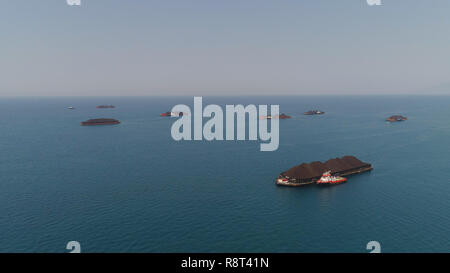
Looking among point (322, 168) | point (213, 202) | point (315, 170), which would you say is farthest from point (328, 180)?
point (213, 202)

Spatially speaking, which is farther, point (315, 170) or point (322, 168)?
point (322, 168)

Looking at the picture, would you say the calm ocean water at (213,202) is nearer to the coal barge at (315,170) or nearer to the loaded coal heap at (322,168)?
the coal barge at (315,170)

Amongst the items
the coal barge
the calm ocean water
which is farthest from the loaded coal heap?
the calm ocean water

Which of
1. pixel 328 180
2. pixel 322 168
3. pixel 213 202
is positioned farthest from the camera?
pixel 322 168

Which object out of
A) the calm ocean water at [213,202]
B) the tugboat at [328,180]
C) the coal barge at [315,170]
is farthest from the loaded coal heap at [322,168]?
the calm ocean water at [213,202]

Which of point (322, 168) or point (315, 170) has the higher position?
point (322, 168)

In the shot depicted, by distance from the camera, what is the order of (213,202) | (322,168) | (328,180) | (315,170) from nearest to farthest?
(213,202)
(328,180)
(315,170)
(322,168)

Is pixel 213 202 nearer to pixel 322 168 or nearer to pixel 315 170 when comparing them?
pixel 315 170
